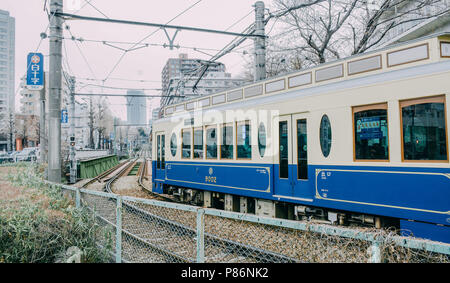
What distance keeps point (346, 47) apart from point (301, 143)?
11604 mm

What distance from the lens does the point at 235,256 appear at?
18.6 ft

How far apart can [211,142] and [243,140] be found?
1429 mm

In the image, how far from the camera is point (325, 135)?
6.64 meters

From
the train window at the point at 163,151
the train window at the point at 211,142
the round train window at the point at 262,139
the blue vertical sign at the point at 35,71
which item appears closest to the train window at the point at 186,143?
the train window at the point at 211,142

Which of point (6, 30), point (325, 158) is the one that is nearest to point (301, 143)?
A: point (325, 158)

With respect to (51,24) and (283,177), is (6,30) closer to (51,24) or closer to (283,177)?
(51,24)

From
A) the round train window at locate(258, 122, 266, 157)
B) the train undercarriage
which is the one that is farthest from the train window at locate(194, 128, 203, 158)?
the round train window at locate(258, 122, 266, 157)

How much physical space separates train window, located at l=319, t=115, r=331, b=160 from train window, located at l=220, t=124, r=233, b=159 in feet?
9.63

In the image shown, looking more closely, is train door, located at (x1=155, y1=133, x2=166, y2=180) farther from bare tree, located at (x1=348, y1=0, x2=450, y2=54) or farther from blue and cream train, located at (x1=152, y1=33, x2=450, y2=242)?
bare tree, located at (x1=348, y1=0, x2=450, y2=54)

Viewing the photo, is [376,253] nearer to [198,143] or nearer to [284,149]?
[284,149]

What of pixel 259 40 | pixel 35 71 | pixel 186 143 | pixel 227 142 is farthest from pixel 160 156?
pixel 259 40

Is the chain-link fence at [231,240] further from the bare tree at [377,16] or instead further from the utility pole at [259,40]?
the bare tree at [377,16]

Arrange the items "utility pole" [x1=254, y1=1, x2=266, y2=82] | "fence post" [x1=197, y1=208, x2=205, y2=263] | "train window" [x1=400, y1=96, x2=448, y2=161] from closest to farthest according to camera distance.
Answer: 1. "fence post" [x1=197, y1=208, x2=205, y2=263]
2. "train window" [x1=400, y1=96, x2=448, y2=161]
3. "utility pole" [x1=254, y1=1, x2=266, y2=82]

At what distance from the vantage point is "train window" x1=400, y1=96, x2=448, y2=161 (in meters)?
4.93
